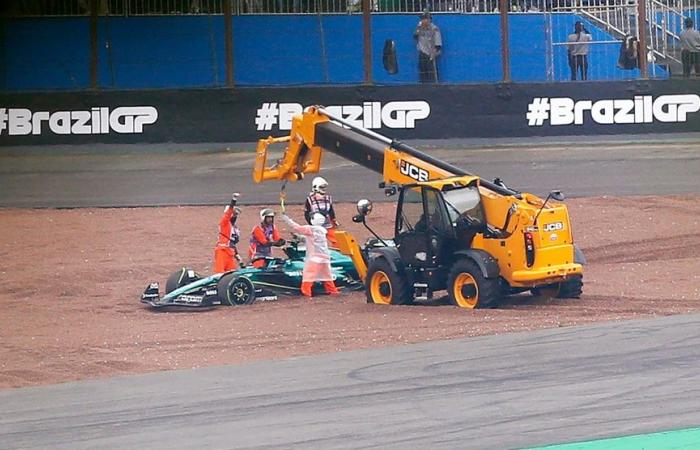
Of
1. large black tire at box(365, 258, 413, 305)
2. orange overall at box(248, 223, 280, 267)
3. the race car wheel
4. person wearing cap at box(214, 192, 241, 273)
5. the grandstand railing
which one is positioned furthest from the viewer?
the grandstand railing

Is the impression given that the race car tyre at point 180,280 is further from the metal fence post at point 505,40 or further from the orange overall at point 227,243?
the metal fence post at point 505,40

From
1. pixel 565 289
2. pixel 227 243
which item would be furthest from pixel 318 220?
pixel 565 289

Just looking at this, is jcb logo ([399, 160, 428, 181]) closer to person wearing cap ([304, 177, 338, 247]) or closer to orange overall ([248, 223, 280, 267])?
person wearing cap ([304, 177, 338, 247])

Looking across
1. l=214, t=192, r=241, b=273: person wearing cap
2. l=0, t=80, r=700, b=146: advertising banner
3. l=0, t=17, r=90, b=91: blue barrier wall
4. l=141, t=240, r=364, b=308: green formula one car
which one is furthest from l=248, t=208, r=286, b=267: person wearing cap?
l=0, t=17, r=90, b=91: blue barrier wall

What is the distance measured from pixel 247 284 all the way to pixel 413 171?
267cm

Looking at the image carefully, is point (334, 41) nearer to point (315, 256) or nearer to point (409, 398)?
point (315, 256)

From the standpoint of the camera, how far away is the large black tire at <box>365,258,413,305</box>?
1639 centimetres

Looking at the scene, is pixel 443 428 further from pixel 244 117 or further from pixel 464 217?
pixel 244 117

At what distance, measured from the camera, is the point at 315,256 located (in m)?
17.6

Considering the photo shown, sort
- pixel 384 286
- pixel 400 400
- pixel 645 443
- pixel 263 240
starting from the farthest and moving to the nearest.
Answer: pixel 263 240
pixel 384 286
pixel 400 400
pixel 645 443

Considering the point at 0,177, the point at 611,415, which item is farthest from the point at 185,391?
the point at 0,177

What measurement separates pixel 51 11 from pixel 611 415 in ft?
75.5

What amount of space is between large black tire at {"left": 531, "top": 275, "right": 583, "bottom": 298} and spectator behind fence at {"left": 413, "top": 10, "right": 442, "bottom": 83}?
13.6m

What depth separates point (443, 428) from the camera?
31.0ft
